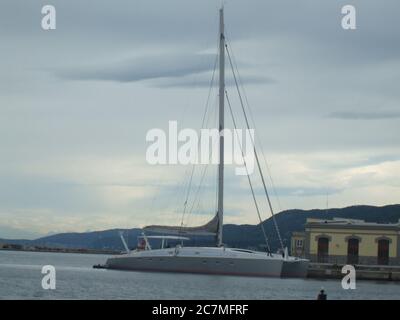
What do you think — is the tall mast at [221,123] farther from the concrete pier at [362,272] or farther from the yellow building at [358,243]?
the yellow building at [358,243]

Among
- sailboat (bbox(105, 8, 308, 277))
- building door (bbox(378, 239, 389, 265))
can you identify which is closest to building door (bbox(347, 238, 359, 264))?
building door (bbox(378, 239, 389, 265))

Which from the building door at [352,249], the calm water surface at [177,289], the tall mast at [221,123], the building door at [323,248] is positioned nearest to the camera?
the calm water surface at [177,289]

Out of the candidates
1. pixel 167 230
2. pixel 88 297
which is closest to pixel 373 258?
pixel 167 230

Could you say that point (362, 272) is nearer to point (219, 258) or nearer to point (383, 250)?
point (383, 250)

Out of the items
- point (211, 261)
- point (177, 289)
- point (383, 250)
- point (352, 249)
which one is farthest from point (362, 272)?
point (177, 289)

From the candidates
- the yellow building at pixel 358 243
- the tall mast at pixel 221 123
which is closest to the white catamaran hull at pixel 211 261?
the tall mast at pixel 221 123

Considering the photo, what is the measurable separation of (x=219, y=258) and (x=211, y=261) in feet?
2.27

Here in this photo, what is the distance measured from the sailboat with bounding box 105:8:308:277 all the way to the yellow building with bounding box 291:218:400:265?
69.1ft

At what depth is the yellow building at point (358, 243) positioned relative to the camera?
92.8 metres

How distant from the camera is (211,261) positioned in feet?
226

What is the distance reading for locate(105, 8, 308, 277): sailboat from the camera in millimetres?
67812

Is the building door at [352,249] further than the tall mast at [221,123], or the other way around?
the building door at [352,249]
